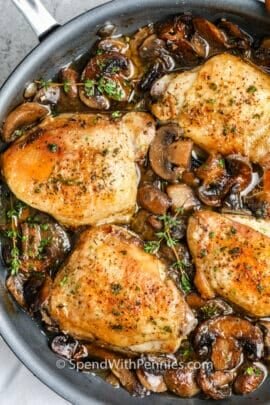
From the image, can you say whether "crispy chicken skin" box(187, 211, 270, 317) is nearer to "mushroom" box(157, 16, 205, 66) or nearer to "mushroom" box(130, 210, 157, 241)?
"mushroom" box(130, 210, 157, 241)

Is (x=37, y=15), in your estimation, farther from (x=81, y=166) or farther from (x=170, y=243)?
(x=170, y=243)

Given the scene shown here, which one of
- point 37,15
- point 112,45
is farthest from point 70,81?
point 37,15

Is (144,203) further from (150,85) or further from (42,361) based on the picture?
(42,361)

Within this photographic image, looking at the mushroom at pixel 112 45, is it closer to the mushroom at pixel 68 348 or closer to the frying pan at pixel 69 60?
the frying pan at pixel 69 60

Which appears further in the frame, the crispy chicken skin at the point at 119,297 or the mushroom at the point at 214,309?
the mushroom at the point at 214,309

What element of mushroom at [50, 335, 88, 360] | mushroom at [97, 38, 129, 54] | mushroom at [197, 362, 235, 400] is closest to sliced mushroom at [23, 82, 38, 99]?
mushroom at [97, 38, 129, 54]

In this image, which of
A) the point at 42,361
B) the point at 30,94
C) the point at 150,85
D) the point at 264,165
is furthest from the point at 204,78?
the point at 42,361

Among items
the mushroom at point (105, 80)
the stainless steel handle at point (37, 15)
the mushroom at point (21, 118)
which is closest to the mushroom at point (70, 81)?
the mushroom at point (105, 80)
